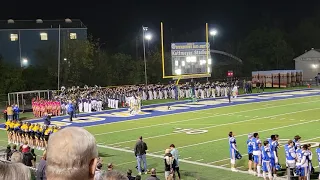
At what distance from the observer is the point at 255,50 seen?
70188 mm

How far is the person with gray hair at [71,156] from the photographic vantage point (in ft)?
5.54

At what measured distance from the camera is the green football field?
13844 millimetres

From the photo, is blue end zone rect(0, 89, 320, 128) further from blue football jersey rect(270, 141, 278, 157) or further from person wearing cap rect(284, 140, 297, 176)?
person wearing cap rect(284, 140, 297, 176)

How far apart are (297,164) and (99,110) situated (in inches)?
809

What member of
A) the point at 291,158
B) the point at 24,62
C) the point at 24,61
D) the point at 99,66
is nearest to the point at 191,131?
the point at 291,158

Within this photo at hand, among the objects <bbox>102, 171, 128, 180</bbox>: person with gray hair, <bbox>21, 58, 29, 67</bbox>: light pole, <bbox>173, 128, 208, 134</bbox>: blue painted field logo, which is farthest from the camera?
<bbox>21, 58, 29, 67</bbox>: light pole

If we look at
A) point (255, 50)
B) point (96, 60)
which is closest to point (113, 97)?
point (96, 60)

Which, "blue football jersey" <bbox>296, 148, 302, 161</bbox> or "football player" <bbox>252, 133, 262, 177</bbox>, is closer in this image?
"blue football jersey" <bbox>296, 148, 302, 161</bbox>

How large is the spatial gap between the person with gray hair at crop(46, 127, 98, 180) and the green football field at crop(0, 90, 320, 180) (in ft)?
35.0

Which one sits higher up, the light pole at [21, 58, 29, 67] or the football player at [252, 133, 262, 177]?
the light pole at [21, 58, 29, 67]

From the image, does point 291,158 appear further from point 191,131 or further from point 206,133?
point 191,131

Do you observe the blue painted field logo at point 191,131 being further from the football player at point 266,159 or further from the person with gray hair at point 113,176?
the person with gray hair at point 113,176

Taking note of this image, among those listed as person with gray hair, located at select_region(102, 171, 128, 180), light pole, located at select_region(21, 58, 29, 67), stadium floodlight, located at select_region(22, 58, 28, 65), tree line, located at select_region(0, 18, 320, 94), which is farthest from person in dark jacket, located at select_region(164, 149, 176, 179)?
light pole, located at select_region(21, 58, 29, 67)

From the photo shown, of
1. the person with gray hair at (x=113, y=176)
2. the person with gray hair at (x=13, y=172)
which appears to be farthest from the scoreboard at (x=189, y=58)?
the person with gray hair at (x=13, y=172)
